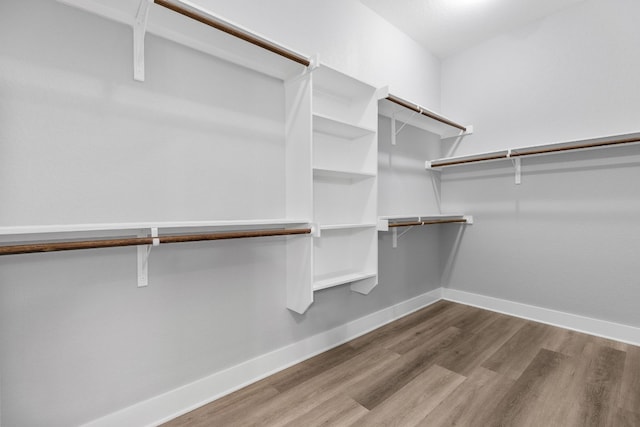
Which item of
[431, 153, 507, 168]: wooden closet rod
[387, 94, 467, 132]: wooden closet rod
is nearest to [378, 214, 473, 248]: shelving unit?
[431, 153, 507, 168]: wooden closet rod

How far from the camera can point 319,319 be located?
2.16 meters

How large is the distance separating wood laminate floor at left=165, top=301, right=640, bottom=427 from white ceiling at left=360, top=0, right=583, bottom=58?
2.63m

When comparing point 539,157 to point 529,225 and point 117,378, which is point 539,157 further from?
point 117,378

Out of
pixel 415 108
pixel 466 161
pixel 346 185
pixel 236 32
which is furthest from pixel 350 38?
pixel 466 161

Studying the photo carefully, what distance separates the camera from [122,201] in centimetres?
137

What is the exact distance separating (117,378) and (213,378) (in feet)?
1.50

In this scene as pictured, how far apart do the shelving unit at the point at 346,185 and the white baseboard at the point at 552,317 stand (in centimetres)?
152

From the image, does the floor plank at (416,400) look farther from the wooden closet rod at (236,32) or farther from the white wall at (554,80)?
the white wall at (554,80)

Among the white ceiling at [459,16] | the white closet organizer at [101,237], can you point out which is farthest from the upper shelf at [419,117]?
the white closet organizer at [101,237]

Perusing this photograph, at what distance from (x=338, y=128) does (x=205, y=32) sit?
94 centimetres

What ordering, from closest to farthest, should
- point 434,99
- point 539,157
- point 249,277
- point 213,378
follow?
point 213,378, point 249,277, point 539,157, point 434,99

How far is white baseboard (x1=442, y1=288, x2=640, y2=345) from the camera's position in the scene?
2.30 meters

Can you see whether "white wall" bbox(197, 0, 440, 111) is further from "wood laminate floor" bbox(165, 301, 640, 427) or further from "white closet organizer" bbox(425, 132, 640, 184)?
"wood laminate floor" bbox(165, 301, 640, 427)

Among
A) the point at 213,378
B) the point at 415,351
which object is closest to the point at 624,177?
the point at 415,351
